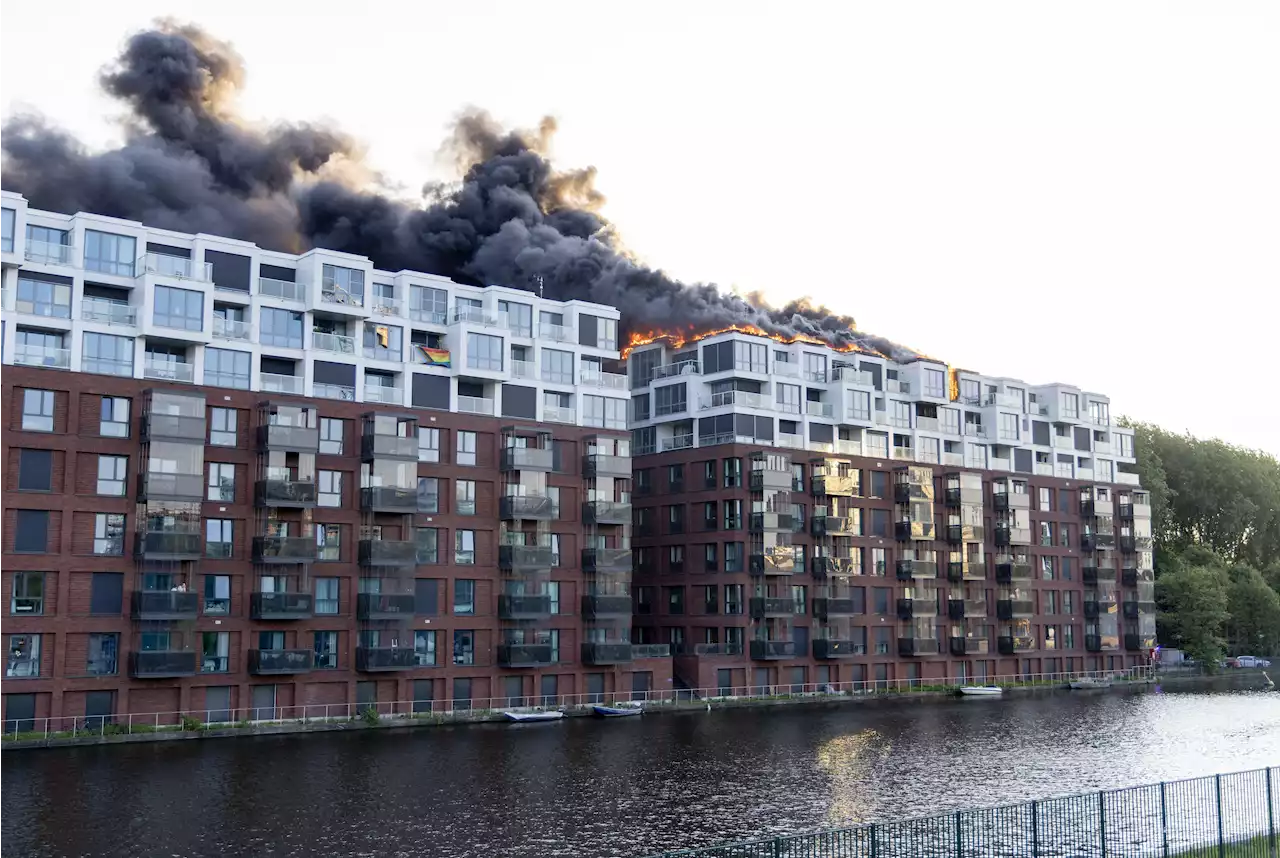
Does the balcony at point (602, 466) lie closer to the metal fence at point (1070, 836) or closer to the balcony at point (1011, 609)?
the balcony at point (1011, 609)

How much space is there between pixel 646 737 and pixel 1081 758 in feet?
85.5

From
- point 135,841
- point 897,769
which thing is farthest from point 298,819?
point 897,769

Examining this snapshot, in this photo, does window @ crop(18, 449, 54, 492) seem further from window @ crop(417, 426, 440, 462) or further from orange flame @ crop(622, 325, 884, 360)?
orange flame @ crop(622, 325, 884, 360)

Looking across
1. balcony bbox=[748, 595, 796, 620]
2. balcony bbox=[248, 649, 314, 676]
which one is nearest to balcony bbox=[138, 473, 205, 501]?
balcony bbox=[248, 649, 314, 676]

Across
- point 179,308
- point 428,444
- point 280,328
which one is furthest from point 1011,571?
point 179,308

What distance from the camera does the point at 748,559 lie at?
11625cm

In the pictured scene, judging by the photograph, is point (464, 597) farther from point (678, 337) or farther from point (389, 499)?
point (678, 337)

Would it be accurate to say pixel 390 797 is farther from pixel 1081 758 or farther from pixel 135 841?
pixel 1081 758

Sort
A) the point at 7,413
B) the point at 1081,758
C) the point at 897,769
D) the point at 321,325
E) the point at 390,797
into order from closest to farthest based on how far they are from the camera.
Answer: the point at 390,797 → the point at 897,769 → the point at 1081,758 → the point at 7,413 → the point at 321,325

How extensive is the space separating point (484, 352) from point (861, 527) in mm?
45554

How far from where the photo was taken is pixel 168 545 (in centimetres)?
8038

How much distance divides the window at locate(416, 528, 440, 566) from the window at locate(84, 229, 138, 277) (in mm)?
26783

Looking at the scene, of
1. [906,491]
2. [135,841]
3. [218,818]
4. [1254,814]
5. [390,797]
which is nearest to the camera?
[1254,814]

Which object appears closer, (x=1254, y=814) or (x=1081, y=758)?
(x=1254, y=814)
